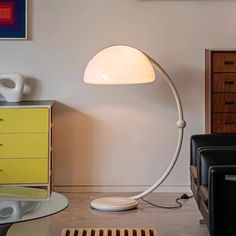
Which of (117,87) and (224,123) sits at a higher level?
(117,87)

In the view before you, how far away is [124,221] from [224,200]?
1.19 meters

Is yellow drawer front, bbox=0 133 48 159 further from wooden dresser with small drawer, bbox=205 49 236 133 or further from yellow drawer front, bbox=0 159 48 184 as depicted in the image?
wooden dresser with small drawer, bbox=205 49 236 133

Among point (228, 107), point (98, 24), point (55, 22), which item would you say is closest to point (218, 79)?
point (228, 107)

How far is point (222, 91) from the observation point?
13.3ft

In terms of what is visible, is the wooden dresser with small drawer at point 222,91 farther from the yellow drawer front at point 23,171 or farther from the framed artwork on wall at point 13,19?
the framed artwork on wall at point 13,19

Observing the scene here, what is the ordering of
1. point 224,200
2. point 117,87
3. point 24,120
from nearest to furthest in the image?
point 224,200 → point 24,120 → point 117,87

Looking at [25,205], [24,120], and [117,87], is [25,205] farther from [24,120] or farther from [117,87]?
[117,87]

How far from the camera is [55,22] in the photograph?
171 inches

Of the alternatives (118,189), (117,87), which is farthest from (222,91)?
(118,189)

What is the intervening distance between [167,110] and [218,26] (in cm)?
87

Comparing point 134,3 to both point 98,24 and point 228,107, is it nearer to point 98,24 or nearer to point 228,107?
point 98,24

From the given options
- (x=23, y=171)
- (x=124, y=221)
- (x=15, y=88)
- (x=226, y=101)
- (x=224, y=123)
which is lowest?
(x=124, y=221)

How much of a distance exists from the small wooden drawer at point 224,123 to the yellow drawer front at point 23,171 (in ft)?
4.70

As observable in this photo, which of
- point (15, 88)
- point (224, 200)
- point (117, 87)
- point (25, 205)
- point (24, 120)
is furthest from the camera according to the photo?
point (117, 87)
